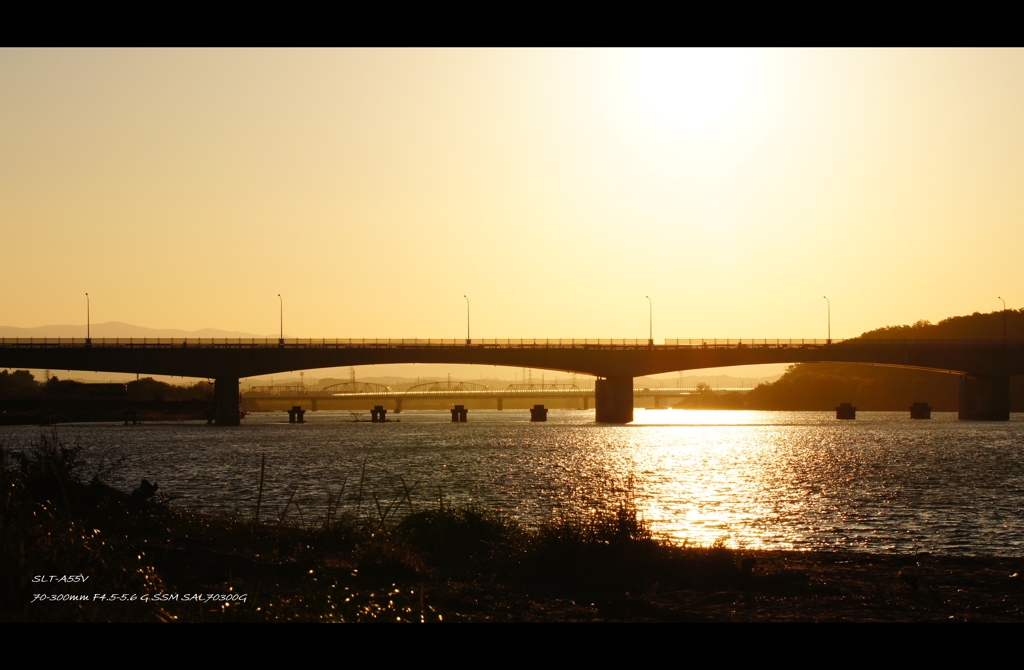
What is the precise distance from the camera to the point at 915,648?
234 inches

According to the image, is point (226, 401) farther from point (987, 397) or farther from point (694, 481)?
point (987, 397)

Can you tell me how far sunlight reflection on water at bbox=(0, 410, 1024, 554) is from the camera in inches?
1075

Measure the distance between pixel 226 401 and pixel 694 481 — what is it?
87.6 metres

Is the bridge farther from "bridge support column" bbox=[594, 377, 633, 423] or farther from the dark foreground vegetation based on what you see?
the dark foreground vegetation

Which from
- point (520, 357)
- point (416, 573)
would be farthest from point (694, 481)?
point (520, 357)

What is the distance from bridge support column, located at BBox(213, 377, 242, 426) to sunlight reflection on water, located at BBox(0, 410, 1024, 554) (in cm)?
2898

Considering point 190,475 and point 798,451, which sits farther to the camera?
point 798,451

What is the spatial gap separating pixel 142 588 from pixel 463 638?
23.9ft

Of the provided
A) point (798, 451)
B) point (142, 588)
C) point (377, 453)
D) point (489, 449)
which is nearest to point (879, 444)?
point (798, 451)

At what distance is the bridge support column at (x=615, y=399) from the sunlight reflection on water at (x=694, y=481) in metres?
35.9

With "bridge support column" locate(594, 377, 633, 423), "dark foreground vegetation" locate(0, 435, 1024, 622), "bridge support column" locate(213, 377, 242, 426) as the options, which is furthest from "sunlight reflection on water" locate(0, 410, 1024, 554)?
"bridge support column" locate(594, 377, 633, 423)

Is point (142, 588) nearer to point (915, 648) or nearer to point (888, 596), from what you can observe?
point (915, 648)

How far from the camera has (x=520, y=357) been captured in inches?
4469
